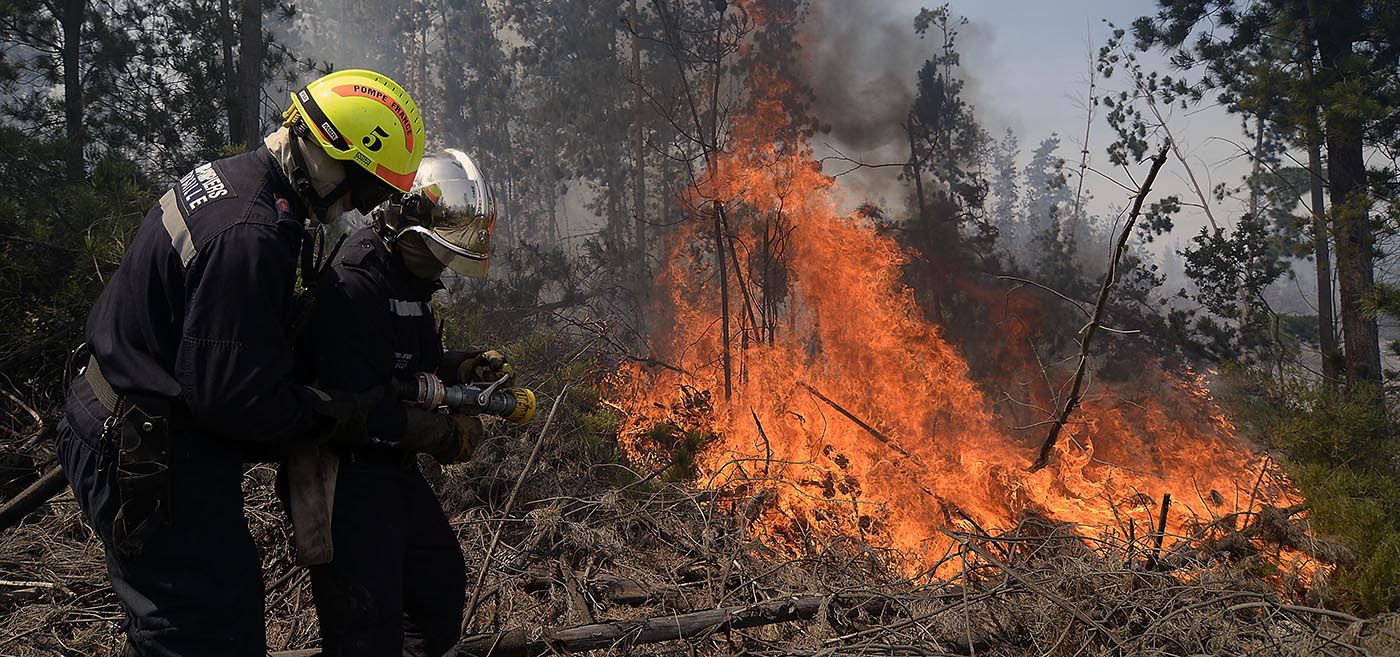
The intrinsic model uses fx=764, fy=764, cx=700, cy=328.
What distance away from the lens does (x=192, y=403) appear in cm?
218

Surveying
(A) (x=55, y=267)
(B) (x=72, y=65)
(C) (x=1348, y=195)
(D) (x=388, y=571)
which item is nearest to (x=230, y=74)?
(B) (x=72, y=65)

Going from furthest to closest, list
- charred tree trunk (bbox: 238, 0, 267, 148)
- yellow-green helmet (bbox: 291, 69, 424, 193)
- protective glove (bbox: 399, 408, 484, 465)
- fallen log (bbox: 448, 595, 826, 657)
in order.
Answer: charred tree trunk (bbox: 238, 0, 267, 148) < fallen log (bbox: 448, 595, 826, 657) < protective glove (bbox: 399, 408, 484, 465) < yellow-green helmet (bbox: 291, 69, 424, 193)

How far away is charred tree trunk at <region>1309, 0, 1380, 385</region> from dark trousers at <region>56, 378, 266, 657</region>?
36.9 ft

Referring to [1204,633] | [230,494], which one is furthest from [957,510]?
[230,494]

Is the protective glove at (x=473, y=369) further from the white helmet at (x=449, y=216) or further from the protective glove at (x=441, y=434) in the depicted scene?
the white helmet at (x=449, y=216)

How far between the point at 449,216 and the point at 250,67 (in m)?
9.16

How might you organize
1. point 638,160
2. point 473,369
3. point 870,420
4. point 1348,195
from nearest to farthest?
point 473,369 < point 870,420 < point 1348,195 < point 638,160

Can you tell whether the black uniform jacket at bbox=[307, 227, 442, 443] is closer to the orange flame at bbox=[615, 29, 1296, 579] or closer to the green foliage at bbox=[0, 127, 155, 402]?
the orange flame at bbox=[615, 29, 1296, 579]

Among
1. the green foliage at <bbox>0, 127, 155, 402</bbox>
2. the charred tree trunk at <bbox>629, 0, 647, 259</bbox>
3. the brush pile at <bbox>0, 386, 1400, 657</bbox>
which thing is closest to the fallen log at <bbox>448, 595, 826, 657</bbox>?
the brush pile at <bbox>0, 386, 1400, 657</bbox>

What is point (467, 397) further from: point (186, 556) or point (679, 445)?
point (679, 445)

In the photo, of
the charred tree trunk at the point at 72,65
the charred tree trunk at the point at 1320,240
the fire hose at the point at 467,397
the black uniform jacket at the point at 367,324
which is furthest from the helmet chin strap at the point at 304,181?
the charred tree trunk at the point at 1320,240

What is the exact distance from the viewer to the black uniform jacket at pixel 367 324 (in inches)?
105

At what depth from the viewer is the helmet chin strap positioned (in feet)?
8.24

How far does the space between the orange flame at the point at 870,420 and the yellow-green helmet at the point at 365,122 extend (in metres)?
4.25
